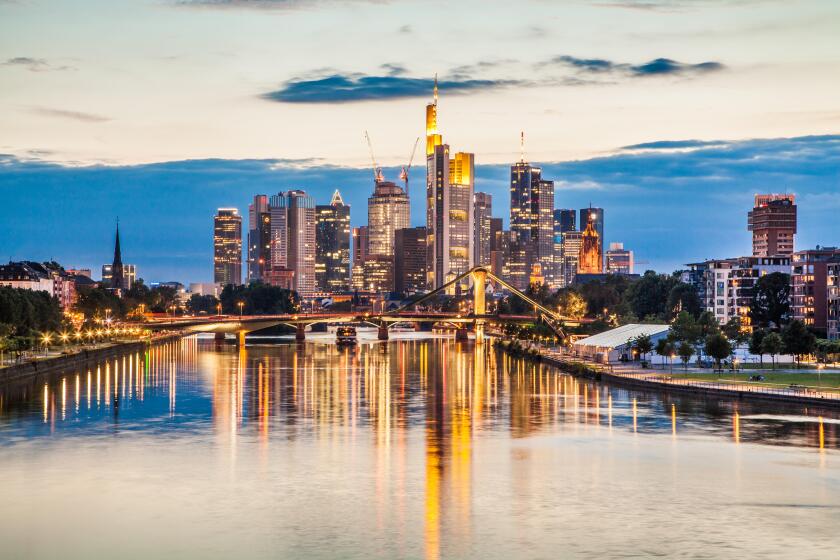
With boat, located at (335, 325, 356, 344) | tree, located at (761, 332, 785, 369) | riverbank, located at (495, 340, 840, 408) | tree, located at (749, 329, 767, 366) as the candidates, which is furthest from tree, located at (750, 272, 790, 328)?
tree, located at (761, 332, 785, 369)

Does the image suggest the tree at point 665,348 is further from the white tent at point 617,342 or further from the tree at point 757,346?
the tree at point 757,346

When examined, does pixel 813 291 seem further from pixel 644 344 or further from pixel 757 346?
pixel 757 346

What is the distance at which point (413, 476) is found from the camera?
43906mm

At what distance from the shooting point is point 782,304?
5655 inches

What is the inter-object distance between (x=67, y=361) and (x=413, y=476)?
68.4m

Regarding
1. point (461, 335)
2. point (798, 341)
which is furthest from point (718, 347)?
point (461, 335)

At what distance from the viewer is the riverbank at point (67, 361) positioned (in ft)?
282

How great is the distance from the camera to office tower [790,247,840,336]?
447 ft

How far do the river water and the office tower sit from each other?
66.2 m

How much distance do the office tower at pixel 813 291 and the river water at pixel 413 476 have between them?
66.2 m

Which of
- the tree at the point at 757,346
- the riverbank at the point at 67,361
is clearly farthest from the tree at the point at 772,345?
the riverbank at the point at 67,361

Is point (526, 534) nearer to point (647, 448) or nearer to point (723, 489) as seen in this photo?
point (723, 489)

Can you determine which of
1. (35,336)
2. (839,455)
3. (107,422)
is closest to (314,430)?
(107,422)

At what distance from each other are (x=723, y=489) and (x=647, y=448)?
1021cm
